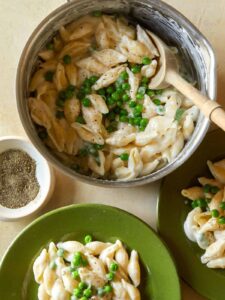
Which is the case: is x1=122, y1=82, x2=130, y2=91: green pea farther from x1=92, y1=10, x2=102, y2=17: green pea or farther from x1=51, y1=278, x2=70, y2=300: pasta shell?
x1=51, y1=278, x2=70, y2=300: pasta shell

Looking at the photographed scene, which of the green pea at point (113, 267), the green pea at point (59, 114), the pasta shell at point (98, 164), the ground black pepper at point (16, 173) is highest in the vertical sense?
the green pea at point (59, 114)

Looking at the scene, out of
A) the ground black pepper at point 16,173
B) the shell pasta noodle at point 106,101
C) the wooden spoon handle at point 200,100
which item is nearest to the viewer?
the wooden spoon handle at point 200,100

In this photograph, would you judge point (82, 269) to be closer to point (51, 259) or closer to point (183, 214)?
point (51, 259)

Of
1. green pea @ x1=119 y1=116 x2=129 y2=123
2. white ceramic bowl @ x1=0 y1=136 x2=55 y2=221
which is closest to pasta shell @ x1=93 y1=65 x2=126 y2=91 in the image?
green pea @ x1=119 y1=116 x2=129 y2=123

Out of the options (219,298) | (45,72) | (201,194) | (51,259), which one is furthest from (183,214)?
(45,72)

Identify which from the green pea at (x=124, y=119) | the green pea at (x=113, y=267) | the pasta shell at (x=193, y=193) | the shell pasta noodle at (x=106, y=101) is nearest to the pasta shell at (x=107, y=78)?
the shell pasta noodle at (x=106, y=101)

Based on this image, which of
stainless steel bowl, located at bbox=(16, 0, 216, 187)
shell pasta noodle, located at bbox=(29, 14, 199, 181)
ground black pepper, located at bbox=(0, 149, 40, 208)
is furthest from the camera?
ground black pepper, located at bbox=(0, 149, 40, 208)

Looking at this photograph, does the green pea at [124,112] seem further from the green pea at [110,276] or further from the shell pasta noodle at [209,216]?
the green pea at [110,276]
